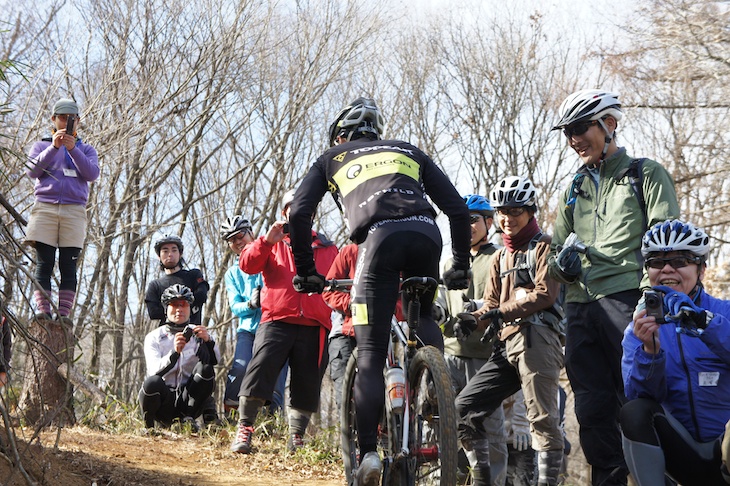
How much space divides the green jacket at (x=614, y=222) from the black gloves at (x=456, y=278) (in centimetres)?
61

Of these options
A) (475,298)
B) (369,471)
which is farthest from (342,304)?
(369,471)

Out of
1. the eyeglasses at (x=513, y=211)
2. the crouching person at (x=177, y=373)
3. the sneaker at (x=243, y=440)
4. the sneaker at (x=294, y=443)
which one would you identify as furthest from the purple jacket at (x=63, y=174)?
the eyeglasses at (x=513, y=211)

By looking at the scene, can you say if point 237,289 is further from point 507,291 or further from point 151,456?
point 507,291

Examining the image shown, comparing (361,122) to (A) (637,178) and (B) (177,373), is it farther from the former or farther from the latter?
(B) (177,373)

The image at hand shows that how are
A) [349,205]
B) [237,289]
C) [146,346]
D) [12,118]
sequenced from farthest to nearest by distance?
[12,118] < [237,289] < [146,346] < [349,205]

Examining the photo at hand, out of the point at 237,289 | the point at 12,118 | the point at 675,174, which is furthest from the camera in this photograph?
the point at 675,174

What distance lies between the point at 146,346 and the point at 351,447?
161 inches

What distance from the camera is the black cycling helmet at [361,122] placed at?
492cm

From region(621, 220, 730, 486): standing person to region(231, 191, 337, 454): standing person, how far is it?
3.70 metres

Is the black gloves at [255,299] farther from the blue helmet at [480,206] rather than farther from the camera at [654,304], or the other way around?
the camera at [654,304]

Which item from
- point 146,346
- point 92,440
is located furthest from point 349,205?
point 146,346

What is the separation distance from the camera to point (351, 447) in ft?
16.3

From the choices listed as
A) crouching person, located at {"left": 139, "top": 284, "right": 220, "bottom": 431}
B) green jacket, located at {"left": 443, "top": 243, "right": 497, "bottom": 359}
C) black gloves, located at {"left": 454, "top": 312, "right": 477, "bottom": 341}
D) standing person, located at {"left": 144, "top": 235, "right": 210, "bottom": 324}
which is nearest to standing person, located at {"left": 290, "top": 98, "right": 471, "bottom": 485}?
black gloves, located at {"left": 454, "top": 312, "right": 477, "bottom": 341}

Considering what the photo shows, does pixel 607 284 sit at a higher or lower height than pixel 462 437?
higher
